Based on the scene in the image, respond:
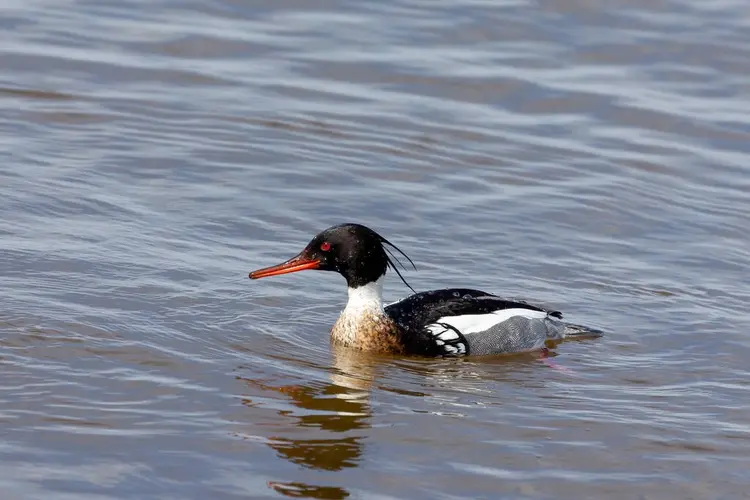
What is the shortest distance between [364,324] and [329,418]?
1839 mm

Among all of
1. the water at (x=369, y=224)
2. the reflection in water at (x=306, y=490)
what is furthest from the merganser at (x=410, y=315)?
the reflection in water at (x=306, y=490)

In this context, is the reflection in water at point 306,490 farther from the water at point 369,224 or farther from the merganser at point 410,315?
the merganser at point 410,315

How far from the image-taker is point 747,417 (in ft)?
27.8

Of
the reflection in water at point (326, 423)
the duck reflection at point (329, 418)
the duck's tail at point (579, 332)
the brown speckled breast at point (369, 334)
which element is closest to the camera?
the reflection in water at point (326, 423)

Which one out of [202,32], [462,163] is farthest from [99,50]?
[462,163]

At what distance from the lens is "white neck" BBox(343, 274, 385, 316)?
9953mm

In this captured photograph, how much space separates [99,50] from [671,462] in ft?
36.1

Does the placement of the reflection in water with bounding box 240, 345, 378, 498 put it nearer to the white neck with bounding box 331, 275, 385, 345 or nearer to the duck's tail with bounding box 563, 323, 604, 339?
the white neck with bounding box 331, 275, 385, 345

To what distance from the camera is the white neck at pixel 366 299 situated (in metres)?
9.95

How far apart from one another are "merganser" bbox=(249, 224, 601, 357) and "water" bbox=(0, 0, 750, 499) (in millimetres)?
220

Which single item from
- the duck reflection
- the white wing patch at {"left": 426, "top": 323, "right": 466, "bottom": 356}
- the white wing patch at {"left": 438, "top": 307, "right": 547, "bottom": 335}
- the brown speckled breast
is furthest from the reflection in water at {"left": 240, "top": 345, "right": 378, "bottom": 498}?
the white wing patch at {"left": 438, "top": 307, "right": 547, "bottom": 335}

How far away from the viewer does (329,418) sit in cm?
803

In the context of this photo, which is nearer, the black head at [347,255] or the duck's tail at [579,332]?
the black head at [347,255]

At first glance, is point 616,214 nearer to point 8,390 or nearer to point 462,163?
point 462,163
